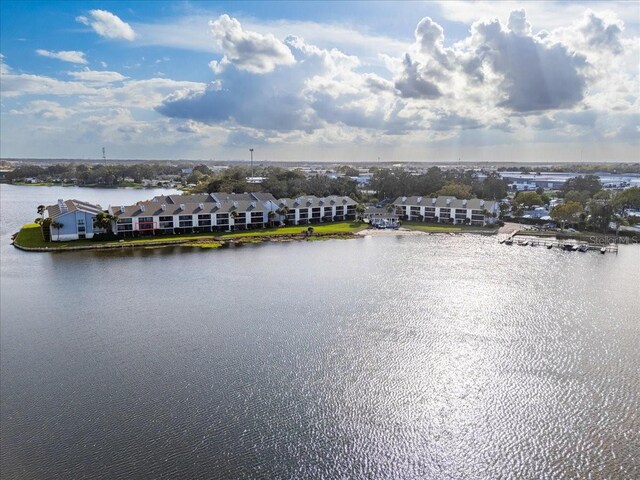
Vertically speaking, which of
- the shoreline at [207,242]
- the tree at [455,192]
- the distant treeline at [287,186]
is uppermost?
the distant treeline at [287,186]

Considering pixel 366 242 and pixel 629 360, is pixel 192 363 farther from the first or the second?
pixel 366 242

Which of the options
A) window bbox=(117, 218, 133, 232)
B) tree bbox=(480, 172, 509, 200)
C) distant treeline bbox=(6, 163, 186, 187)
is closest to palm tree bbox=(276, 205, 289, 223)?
window bbox=(117, 218, 133, 232)

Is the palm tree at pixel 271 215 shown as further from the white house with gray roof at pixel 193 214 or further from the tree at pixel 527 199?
the tree at pixel 527 199

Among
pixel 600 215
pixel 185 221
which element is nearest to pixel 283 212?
pixel 185 221

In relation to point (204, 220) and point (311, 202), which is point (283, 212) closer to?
point (311, 202)

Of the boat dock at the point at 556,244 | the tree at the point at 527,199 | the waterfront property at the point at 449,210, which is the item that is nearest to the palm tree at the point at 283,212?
the waterfront property at the point at 449,210

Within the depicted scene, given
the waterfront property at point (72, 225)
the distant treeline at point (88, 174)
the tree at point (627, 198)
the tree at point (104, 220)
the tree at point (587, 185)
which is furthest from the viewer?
the distant treeline at point (88, 174)

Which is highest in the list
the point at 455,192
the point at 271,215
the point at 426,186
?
the point at 426,186

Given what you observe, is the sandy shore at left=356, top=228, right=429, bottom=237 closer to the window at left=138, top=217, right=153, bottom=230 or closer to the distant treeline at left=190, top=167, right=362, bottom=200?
the distant treeline at left=190, top=167, right=362, bottom=200
